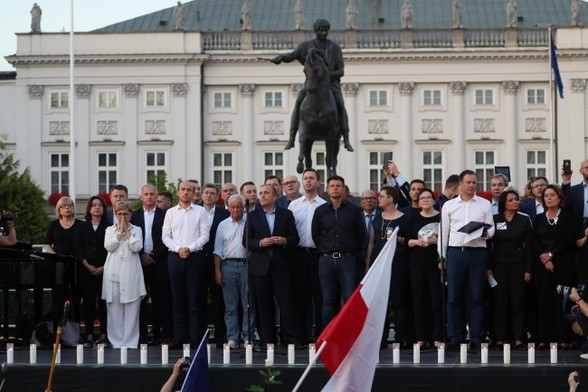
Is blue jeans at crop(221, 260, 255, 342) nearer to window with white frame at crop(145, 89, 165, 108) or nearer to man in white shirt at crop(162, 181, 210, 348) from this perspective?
man in white shirt at crop(162, 181, 210, 348)

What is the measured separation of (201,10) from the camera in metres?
81.9

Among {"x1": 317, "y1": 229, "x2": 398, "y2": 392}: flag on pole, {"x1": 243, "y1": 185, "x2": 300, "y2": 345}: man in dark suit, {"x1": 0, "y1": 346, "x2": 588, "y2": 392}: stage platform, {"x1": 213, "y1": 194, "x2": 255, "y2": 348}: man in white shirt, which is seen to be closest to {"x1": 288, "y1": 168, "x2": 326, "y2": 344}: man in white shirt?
{"x1": 243, "y1": 185, "x2": 300, "y2": 345}: man in dark suit

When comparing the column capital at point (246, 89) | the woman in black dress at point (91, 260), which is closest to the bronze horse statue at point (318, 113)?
the woman in black dress at point (91, 260)

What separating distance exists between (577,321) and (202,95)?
202 feet

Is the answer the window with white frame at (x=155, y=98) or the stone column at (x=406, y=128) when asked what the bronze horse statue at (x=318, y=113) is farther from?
the window with white frame at (x=155, y=98)

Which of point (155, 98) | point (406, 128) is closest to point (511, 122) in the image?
point (406, 128)

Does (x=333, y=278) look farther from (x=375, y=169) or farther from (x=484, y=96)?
(x=484, y=96)

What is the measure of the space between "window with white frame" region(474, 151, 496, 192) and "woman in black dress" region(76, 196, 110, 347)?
57.4 metres

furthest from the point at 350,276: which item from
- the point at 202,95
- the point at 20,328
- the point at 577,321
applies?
the point at 202,95

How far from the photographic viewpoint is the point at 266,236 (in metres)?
16.7

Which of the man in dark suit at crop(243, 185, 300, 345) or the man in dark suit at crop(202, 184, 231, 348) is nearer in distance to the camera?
the man in dark suit at crop(243, 185, 300, 345)

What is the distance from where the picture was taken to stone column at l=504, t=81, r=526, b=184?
75.4 meters

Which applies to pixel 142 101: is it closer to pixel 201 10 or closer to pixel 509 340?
pixel 201 10

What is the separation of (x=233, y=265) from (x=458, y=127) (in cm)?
5957
